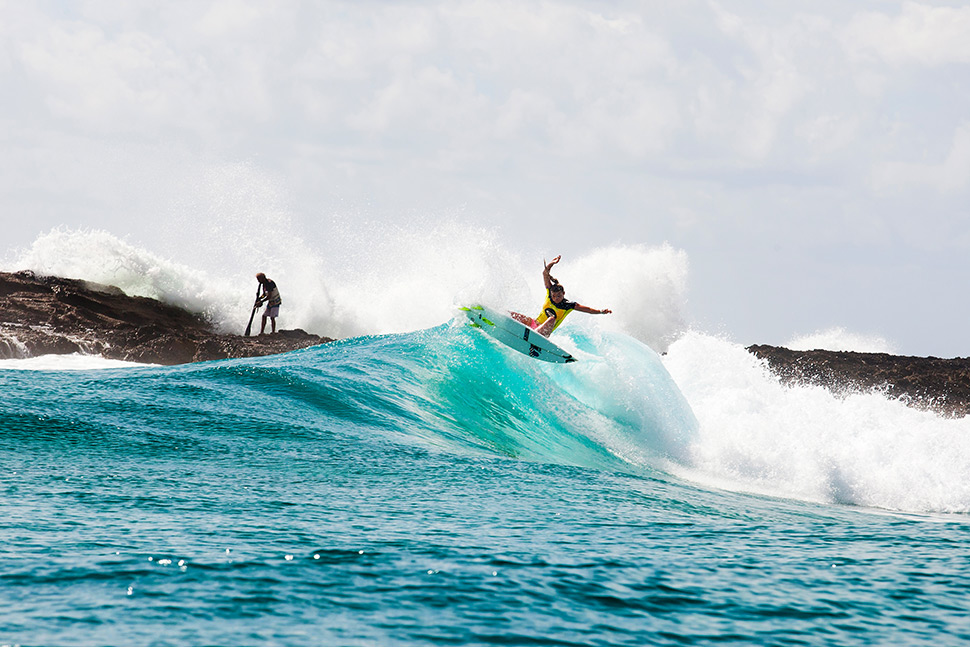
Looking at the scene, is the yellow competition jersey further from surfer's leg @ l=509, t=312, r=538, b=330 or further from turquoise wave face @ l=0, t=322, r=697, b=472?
turquoise wave face @ l=0, t=322, r=697, b=472

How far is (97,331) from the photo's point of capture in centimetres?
2084

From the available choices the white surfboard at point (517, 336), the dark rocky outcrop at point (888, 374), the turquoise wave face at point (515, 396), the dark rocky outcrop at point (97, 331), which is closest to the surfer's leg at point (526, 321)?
the white surfboard at point (517, 336)

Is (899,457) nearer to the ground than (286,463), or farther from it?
farther from it

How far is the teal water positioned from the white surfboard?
230cm

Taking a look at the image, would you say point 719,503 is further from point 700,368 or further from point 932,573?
point 700,368

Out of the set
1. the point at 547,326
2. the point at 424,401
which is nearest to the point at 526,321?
the point at 547,326

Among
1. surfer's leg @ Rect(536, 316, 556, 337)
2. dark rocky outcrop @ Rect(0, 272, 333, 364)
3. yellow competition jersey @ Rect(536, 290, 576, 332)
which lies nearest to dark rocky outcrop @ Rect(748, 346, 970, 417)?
yellow competition jersey @ Rect(536, 290, 576, 332)

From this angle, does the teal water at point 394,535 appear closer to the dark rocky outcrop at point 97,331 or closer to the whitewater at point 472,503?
the whitewater at point 472,503

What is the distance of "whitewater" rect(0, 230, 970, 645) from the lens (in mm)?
4234

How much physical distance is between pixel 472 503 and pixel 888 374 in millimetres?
18134

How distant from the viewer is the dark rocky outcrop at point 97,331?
19562mm

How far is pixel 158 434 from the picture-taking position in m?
8.64

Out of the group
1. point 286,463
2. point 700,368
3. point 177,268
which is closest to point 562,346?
point 700,368

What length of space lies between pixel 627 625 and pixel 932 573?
2.80m
